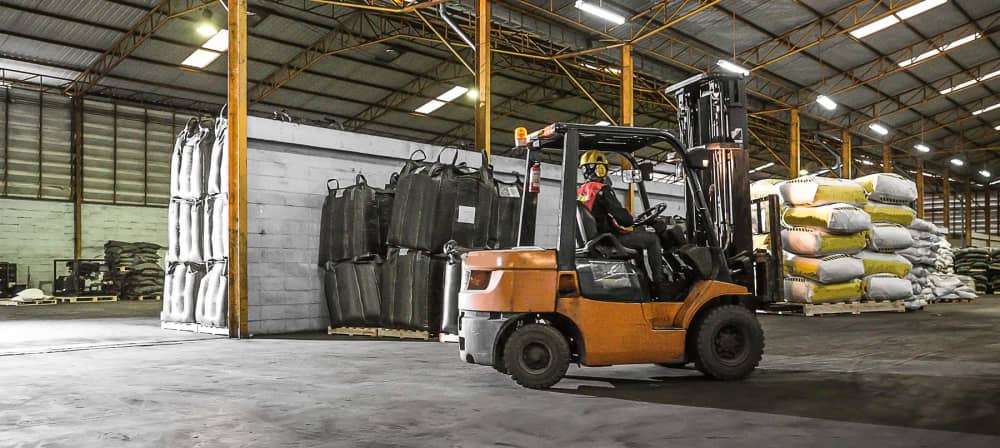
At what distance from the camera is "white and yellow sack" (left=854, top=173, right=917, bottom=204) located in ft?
41.1

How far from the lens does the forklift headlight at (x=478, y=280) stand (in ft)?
18.6

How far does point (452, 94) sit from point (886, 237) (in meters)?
15.0

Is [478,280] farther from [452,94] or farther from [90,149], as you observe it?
[90,149]

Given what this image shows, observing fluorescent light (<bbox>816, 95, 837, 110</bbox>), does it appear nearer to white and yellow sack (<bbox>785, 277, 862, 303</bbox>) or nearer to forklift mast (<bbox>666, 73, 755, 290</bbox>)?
white and yellow sack (<bbox>785, 277, 862, 303</bbox>)

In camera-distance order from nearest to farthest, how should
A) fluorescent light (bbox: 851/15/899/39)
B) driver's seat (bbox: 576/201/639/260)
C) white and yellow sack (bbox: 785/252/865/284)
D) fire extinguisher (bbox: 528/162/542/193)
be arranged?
driver's seat (bbox: 576/201/639/260)
fire extinguisher (bbox: 528/162/542/193)
white and yellow sack (bbox: 785/252/865/284)
fluorescent light (bbox: 851/15/899/39)

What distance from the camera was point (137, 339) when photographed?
9.30m

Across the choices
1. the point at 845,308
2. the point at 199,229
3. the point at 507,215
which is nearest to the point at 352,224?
the point at 507,215

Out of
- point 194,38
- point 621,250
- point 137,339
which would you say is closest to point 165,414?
point 621,250

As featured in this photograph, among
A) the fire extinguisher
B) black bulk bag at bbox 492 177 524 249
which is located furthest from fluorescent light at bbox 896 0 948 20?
the fire extinguisher

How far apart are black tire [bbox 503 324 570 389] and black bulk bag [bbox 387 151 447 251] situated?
3749 mm

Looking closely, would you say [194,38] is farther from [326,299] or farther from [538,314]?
[538,314]

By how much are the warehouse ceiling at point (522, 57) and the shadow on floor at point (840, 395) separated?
11.2 meters

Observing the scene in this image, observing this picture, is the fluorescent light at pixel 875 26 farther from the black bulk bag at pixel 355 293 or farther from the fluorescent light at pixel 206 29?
the fluorescent light at pixel 206 29

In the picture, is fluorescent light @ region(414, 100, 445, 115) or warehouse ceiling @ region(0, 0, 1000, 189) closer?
warehouse ceiling @ region(0, 0, 1000, 189)
